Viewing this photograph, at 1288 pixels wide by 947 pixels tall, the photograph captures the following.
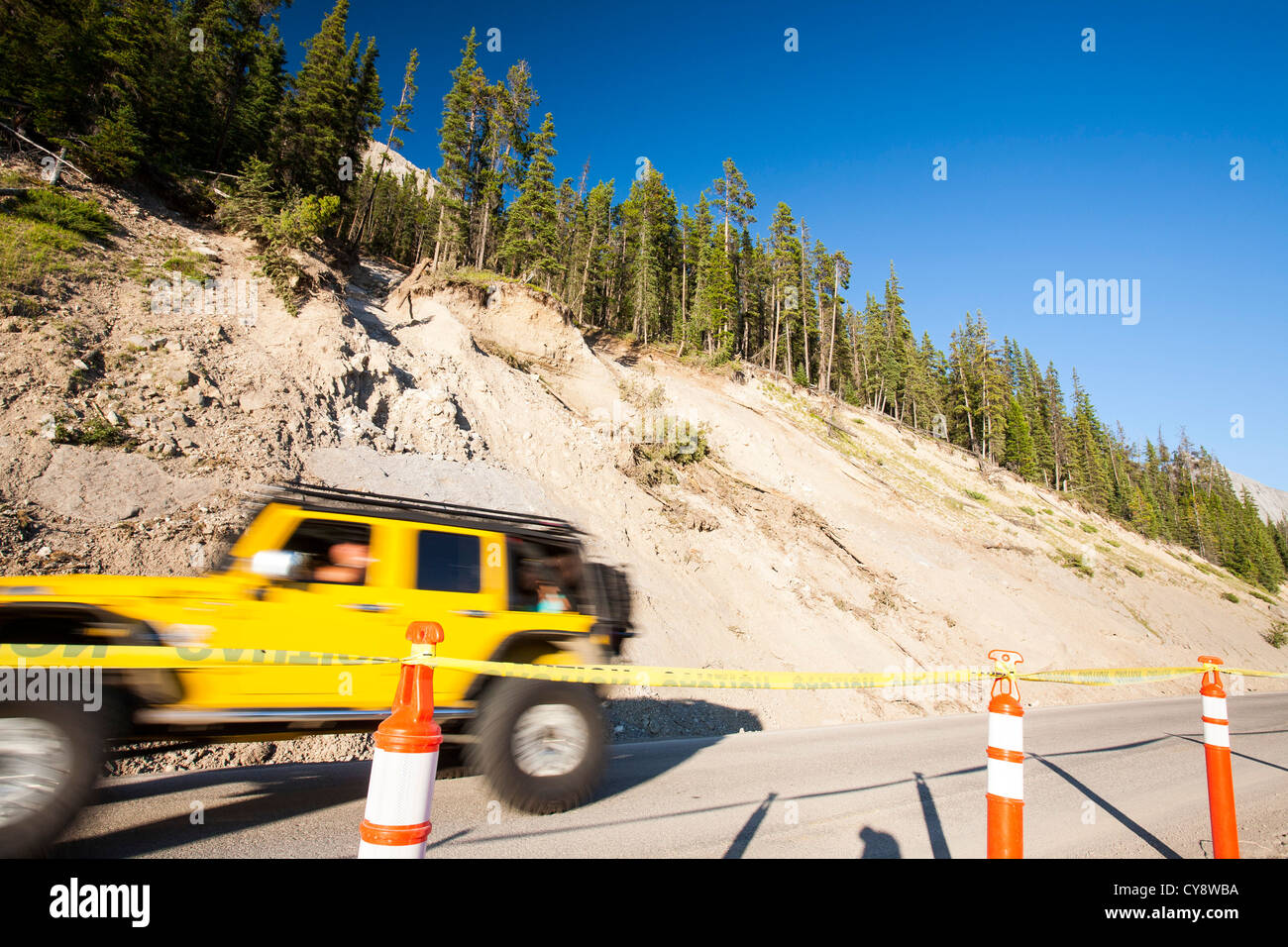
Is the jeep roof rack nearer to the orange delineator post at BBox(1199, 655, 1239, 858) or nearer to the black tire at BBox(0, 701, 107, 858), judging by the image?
the black tire at BBox(0, 701, 107, 858)

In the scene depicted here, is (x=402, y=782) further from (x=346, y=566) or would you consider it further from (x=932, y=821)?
(x=932, y=821)

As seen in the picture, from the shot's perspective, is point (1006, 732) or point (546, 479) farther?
point (546, 479)

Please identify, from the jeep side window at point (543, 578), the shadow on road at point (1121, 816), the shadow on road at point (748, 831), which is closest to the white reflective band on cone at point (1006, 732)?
the shadow on road at point (748, 831)

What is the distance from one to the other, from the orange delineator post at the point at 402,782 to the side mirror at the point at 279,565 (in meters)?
3.26

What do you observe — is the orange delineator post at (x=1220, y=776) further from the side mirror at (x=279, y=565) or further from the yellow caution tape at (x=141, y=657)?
the side mirror at (x=279, y=565)

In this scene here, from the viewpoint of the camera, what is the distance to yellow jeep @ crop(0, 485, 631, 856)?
340cm

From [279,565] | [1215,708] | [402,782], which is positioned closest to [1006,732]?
[402,782]

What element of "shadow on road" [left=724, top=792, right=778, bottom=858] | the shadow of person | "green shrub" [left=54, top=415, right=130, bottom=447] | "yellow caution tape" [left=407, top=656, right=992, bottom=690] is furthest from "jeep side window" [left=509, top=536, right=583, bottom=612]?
"green shrub" [left=54, top=415, right=130, bottom=447]

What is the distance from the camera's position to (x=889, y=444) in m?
40.4

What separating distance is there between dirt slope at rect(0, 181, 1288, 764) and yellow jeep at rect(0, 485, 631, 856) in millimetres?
3632

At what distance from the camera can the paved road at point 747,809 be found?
4074mm

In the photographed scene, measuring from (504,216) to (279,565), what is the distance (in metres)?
45.7

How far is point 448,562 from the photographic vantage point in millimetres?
5168
